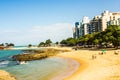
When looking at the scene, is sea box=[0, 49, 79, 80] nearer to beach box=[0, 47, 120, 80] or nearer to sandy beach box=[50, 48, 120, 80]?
beach box=[0, 47, 120, 80]

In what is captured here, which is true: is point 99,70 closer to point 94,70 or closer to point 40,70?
point 94,70

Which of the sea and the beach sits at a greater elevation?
the beach

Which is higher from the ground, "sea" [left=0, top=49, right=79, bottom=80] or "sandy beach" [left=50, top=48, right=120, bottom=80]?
"sandy beach" [left=50, top=48, right=120, bottom=80]

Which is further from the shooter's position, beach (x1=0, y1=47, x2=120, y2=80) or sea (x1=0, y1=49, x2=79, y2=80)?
sea (x1=0, y1=49, x2=79, y2=80)

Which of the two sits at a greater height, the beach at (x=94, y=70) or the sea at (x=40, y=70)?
the beach at (x=94, y=70)

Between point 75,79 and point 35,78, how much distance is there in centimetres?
820

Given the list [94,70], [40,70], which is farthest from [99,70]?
[40,70]

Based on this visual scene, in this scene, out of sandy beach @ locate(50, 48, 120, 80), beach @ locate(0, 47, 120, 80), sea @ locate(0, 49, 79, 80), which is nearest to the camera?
sandy beach @ locate(50, 48, 120, 80)

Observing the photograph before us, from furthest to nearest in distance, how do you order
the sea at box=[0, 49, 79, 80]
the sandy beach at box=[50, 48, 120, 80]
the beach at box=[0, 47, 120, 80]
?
the sea at box=[0, 49, 79, 80] → the beach at box=[0, 47, 120, 80] → the sandy beach at box=[50, 48, 120, 80]

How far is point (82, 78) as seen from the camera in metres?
34.3

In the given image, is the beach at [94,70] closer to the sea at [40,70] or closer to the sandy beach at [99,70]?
the sandy beach at [99,70]

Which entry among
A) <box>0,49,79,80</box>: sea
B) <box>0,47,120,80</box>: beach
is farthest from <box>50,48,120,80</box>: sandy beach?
<box>0,49,79,80</box>: sea

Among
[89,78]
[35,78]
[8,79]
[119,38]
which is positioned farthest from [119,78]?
[119,38]

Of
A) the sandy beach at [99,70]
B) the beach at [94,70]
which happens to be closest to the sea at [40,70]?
the beach at [94,70]
